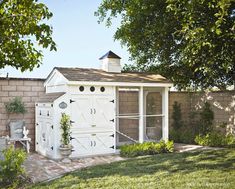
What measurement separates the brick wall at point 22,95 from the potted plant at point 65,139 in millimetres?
2179

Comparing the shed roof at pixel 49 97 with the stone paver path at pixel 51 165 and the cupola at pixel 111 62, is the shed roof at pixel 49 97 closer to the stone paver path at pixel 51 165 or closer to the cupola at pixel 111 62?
the stone paver path at pixel 51 165

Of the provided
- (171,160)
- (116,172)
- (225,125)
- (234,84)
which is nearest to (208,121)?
(225,125)

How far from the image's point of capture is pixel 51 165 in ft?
26.4

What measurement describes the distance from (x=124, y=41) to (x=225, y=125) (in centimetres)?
579

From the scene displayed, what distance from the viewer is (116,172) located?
273 inches

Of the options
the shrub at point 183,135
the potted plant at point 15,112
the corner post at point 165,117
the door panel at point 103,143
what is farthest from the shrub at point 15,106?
the shrub at point 183,135

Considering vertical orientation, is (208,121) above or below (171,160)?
above

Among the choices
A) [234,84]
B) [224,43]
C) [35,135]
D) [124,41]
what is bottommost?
[35,135]

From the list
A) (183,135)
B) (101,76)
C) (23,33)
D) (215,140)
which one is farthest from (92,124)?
(23,33)

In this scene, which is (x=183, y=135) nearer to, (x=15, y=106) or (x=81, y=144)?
(x=81, y=144)

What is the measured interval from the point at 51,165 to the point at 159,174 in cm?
311

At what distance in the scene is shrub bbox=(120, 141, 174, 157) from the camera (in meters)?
9.17

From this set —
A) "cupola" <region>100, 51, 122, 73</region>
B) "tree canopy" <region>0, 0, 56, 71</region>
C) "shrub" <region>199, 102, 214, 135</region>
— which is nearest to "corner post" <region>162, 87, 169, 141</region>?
"cupola" <region>100, 51, 122, 73</region>

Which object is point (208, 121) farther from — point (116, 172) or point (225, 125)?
point (116, 172)
